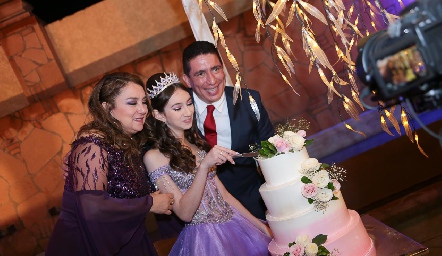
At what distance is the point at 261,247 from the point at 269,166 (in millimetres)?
644

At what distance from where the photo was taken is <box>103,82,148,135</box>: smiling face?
3.57m

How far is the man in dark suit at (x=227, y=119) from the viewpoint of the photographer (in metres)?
4.30

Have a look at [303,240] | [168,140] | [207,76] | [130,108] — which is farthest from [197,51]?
[303,240]

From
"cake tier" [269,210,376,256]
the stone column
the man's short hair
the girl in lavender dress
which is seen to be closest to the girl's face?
the girl in lavender dress

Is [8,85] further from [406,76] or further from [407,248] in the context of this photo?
[406,76]

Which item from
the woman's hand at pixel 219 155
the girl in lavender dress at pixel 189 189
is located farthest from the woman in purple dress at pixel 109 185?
the woman's hand at pixel 219 155

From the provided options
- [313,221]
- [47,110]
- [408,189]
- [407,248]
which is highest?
[47,110]

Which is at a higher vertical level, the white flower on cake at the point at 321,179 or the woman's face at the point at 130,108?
the woman's face at the point at 130,108

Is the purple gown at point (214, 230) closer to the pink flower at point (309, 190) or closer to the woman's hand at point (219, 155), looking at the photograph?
the woman's hand at point (219, 155)

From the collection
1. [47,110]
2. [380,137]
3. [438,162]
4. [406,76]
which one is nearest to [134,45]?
[47,110]

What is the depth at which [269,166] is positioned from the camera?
11.3ft

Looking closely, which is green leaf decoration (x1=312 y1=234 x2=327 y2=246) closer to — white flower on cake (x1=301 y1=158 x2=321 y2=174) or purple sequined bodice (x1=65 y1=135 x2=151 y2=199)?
white flower on cake (x1=301 y1=158 x2=321 y2=174)

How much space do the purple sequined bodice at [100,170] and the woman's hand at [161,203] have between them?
12 cm

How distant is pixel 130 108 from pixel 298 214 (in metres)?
1.10
